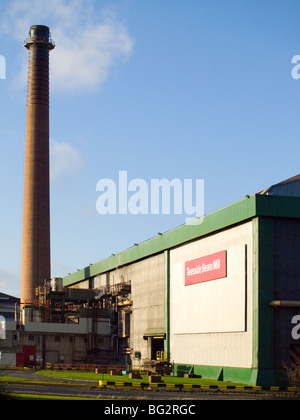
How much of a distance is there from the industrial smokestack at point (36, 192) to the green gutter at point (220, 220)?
1328 centimetres

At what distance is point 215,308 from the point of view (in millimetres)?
53562

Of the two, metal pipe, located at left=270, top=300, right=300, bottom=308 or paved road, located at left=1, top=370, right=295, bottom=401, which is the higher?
metal pipe, located at left=270, top=300, right=300, bottom=308

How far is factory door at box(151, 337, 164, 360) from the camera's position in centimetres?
6756

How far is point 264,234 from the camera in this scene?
4825 cm

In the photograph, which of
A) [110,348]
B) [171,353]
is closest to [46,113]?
[110,348]

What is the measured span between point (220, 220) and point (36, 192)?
3689cm

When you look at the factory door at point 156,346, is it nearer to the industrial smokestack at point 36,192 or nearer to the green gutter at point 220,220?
the green gutter at point 220,220

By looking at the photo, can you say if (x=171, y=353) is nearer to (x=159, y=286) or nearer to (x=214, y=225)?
(x=159, y=286)

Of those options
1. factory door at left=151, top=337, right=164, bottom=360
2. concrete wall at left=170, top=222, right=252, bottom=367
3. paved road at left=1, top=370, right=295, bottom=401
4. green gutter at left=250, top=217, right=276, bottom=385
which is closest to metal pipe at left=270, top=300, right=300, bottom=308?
green gutter at left=250, top=217, right=276, bottom=385

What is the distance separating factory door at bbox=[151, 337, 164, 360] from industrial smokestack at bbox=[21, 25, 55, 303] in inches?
842

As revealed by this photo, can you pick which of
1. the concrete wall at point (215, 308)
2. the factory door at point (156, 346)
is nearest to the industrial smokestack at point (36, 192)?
the factory door at point (156, 346)

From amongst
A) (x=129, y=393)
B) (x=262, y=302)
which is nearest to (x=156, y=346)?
(x=262, y=302)

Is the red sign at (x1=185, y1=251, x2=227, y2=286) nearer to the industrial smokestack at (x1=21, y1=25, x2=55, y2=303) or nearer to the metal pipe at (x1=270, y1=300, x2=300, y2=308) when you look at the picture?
the metal pipe at (x1=270, y1=300, x2=300, y2=308)
